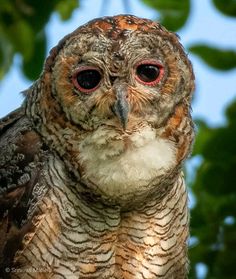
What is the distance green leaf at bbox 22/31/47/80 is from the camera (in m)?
8.73

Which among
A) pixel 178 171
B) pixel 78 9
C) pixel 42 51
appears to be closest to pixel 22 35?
pixel 42 51

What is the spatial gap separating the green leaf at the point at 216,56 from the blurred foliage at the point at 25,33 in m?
0.94

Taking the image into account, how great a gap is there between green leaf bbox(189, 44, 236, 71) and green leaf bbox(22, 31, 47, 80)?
1046mm

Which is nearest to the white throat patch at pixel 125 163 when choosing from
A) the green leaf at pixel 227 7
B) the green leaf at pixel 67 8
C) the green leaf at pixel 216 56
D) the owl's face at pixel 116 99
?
the owl's face at pixel 116 99

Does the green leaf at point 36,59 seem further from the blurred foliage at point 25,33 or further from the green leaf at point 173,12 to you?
the green leaf at point 173,12

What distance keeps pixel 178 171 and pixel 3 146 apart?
982 millimetres

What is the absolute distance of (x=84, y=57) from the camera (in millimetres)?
7586

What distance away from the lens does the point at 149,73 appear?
758 cm

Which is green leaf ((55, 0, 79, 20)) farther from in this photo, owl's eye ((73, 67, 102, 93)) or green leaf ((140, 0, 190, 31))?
owl's eye ((73, 67, 102, 93))

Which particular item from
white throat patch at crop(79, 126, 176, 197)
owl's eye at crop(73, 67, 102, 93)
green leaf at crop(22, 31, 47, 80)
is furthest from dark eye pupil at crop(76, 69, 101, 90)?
green leaf at crop(22, 31, 47, 80)

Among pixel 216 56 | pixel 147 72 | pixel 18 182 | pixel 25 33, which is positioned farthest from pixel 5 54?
pixel 147 72

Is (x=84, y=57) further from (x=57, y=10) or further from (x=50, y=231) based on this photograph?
(x=57, y=10)

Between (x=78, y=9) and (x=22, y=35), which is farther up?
(x=78, y=9)

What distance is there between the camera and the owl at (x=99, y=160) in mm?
7543
